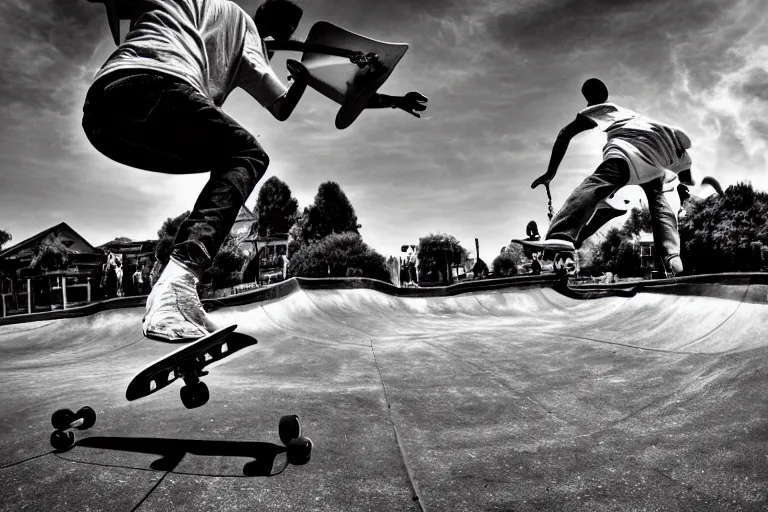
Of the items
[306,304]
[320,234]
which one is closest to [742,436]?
[306,304]

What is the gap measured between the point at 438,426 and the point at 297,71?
1.96 m

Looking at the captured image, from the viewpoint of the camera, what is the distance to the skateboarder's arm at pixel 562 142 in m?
6.36

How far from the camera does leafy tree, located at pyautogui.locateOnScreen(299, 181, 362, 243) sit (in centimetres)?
5234

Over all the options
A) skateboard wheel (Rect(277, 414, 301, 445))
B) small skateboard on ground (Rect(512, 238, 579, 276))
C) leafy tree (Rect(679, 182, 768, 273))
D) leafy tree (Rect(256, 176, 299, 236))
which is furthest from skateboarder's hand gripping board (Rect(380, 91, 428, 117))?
leafy tree (Rect(256, 176, 299, 236))

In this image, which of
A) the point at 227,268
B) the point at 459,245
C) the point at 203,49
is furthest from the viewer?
the point at 459,245

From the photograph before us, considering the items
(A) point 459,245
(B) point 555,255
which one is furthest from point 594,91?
(A) point 459,245

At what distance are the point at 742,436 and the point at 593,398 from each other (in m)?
0.64

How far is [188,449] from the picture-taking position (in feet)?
5.16

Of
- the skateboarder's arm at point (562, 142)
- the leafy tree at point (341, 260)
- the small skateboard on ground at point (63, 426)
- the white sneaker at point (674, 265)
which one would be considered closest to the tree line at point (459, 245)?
the leafy tree at point (341, 260)

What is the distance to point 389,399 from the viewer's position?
2.18 metres

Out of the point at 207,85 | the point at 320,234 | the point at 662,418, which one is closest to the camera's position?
the point at 662,418

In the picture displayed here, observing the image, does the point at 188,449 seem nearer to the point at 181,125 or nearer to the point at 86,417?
the point at 86,417

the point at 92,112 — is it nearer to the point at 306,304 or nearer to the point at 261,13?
the point at 261,13

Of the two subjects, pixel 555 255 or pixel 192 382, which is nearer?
pixel 192 382
